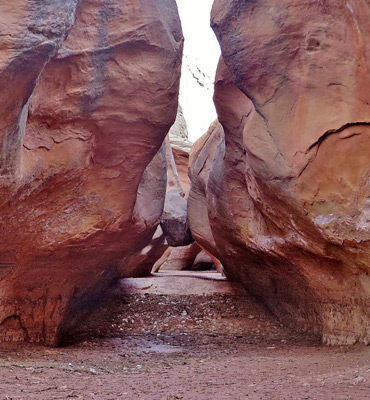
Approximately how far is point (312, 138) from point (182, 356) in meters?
2.30

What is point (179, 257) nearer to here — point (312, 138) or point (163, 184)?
point (163, 184)

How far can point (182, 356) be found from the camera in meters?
5.05

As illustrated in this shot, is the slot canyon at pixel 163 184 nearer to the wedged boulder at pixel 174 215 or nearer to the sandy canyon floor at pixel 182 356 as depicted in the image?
the sandy canyon floor at pixel 182 356

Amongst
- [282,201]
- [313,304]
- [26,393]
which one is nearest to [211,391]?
[26,393]

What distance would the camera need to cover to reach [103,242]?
17.4 ft

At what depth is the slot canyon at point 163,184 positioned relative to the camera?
3.59 metres

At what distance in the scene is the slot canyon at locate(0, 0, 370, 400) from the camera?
359 cm

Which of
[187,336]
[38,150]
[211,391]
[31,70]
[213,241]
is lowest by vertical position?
[187,336]

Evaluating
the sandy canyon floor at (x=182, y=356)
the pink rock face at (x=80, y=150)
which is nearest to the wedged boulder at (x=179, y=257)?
the sandy canyon floor at (x=182, y=356)

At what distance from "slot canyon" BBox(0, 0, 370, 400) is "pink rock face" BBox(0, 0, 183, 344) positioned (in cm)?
1

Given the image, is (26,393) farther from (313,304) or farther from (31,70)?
(313,304)

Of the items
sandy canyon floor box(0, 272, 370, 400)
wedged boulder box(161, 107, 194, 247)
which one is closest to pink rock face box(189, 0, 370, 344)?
sandy canyon floor box(0, 272, 370, 400)

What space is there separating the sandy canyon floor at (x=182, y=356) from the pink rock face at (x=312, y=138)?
65cm

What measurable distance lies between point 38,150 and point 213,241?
3.86 meters
